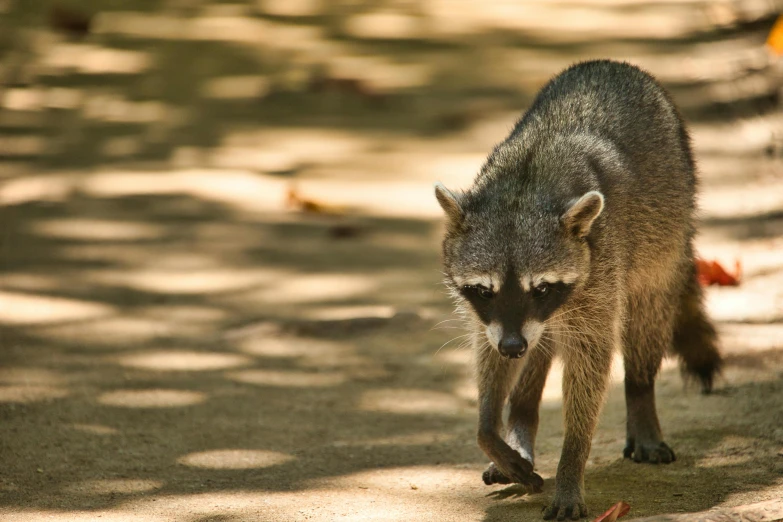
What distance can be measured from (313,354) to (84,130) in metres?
4.25

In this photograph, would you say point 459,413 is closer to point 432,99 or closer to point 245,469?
point 245,469

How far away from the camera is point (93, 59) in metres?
10.5

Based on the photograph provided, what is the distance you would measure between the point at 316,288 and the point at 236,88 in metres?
4.08

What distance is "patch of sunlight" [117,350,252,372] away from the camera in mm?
5488

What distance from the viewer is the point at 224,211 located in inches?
300

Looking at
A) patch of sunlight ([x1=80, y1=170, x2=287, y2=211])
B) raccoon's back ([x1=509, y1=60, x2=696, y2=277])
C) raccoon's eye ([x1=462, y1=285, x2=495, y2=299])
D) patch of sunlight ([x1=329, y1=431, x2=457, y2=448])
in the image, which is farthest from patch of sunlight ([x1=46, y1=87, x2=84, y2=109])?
raccoon's eye ([x1=462, y1=285, x2=495, y2=299])

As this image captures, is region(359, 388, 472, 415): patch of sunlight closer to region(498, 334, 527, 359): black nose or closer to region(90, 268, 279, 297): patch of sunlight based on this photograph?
region(498, 334, 527, 359): black nose

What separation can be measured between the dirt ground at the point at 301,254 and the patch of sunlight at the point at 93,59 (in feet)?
0.11

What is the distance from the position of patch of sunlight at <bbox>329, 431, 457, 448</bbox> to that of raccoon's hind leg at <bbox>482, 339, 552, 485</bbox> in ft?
1.19

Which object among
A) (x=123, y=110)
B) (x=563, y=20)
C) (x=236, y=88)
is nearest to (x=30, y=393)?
(x=123, y=110)

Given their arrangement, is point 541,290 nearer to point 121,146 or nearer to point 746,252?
point 746,252

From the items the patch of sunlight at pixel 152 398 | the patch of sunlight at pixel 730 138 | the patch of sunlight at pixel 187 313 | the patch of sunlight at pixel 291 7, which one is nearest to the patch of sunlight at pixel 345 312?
the patch of sunlight at pixel 187 313

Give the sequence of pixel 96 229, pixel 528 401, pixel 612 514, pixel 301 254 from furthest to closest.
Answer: pixel 96 229
pixel 301 254
pixel 528 401
pixel 612 514

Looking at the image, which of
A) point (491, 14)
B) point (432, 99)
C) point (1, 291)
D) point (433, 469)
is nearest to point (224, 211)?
point (1, 291)
